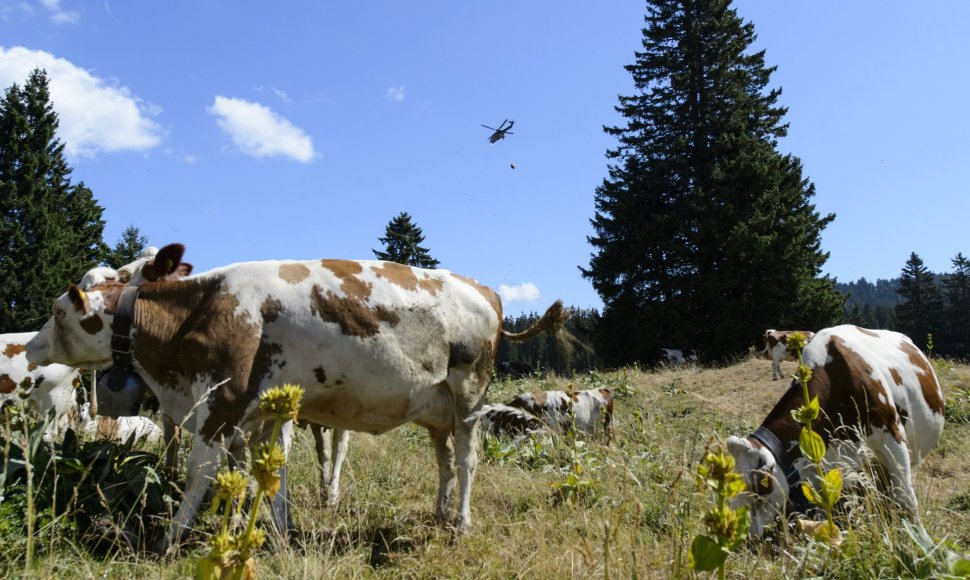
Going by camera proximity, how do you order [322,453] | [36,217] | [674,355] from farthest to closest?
[36,217] < [674,355] < [322,453]

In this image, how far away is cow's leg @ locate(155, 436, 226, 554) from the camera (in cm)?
339

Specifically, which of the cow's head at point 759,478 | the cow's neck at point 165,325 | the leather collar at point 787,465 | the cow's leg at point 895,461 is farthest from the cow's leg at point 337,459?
the cow's leg at point 895,461

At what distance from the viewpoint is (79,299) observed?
3.96m

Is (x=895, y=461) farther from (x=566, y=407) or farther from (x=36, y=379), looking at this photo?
(x=36, y=379)

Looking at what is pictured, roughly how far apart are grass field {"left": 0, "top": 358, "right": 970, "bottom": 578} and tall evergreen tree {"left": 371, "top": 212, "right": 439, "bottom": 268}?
35.6 metres

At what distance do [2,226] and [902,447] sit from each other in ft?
123

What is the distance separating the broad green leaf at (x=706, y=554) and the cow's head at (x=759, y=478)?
250 centimetres

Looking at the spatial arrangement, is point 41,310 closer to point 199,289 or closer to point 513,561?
point 199,289

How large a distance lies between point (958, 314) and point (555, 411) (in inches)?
2318

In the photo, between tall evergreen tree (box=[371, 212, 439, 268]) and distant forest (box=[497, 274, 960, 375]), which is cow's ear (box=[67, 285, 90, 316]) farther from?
tall evergreen tree (box=[371, 212, 439, 268])

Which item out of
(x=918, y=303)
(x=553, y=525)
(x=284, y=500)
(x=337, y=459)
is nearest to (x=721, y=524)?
(x=553, y=525)

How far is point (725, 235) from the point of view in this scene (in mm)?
23906

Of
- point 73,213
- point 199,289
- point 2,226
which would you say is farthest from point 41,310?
point 199,289

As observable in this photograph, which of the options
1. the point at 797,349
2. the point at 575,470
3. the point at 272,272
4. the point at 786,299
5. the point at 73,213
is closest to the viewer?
the point at 797,349
